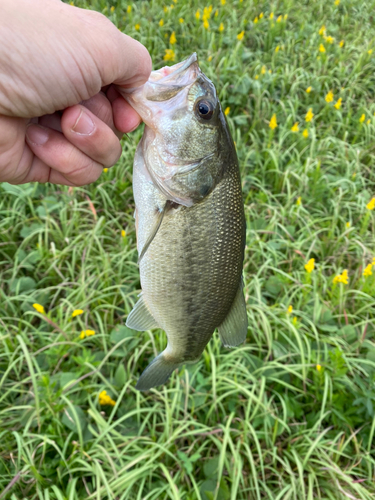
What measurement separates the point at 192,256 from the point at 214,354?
1.21 metres

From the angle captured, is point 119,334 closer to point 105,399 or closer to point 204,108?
point 105,399

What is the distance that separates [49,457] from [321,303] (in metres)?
1.92

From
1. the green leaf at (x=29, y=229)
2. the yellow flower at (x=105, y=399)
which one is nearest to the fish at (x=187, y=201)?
the yellow flower at (x=105, y=399)

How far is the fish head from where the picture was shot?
3.67ft

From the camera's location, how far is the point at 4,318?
6.96ft

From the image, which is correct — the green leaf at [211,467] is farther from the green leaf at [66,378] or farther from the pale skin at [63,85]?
the pale skin at [63,85]

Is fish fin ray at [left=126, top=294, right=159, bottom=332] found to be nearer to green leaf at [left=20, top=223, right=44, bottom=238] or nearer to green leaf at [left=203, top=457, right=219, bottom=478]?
green leaf at [left=203, top=457, right=219, bottom=478]

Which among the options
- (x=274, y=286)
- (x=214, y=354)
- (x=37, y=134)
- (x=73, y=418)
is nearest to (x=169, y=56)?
(x=274, y=286)

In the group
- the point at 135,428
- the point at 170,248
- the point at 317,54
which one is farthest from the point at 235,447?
the point at 317,54

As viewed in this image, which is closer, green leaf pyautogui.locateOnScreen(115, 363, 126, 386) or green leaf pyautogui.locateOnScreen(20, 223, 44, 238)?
green leaf pyautogui.locateOnScreen(115, 363, 126, 386)

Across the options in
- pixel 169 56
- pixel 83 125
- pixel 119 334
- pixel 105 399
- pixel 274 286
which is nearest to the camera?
pixel 83 125

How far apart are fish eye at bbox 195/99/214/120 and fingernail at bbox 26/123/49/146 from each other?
606 mm

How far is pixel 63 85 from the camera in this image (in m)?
1.10

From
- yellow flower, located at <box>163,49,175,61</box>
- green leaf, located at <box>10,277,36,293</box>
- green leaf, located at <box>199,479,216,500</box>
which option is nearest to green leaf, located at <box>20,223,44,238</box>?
green leaf, located at <box>10,277,36,293</box>
